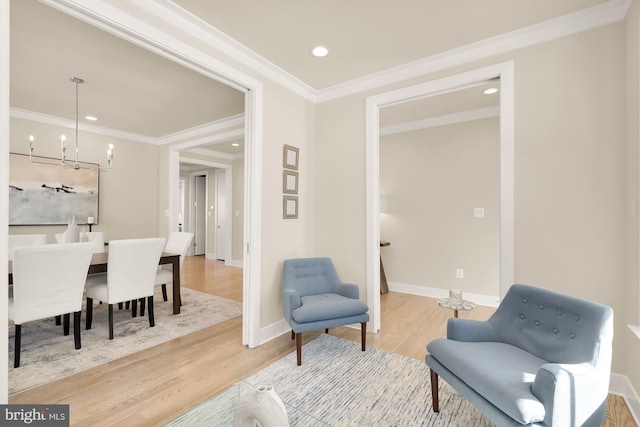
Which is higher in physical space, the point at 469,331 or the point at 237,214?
the point at 237,214

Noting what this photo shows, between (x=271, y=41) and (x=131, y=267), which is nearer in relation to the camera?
(x=271, y=41)

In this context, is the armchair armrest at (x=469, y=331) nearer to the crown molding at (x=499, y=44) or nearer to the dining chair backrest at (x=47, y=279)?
the crown molding at (x=499, y=44)

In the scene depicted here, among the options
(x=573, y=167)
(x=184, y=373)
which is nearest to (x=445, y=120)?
(x=573, y=167)

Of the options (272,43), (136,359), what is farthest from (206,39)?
(136,359)

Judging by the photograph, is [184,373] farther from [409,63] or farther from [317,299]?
[409,63]

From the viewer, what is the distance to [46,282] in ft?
7.67

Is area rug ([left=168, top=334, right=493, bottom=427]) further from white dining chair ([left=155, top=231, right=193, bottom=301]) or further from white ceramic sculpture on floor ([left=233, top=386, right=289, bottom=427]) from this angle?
white dining chair ([left=155, top=231, right=193, bottom=301])

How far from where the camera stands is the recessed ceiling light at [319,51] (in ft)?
8.30

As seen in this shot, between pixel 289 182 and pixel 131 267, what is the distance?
1.79 metres

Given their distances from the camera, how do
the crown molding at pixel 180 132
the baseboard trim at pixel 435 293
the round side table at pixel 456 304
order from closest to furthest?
the round side table at pixel 456 304 < the baseboard trim at pixel 435 293 < the crown molding at pixel 180 132

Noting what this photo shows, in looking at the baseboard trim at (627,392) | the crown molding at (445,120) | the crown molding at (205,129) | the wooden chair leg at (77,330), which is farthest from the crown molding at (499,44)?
the wooden chair leg at (77,330)

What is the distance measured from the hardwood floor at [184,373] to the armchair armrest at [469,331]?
1.64ft

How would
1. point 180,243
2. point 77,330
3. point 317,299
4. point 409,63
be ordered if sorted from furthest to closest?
1. point 180,243
2. point 409,63
3. point 317,299
4. point 77,330

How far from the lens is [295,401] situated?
1889 mm
